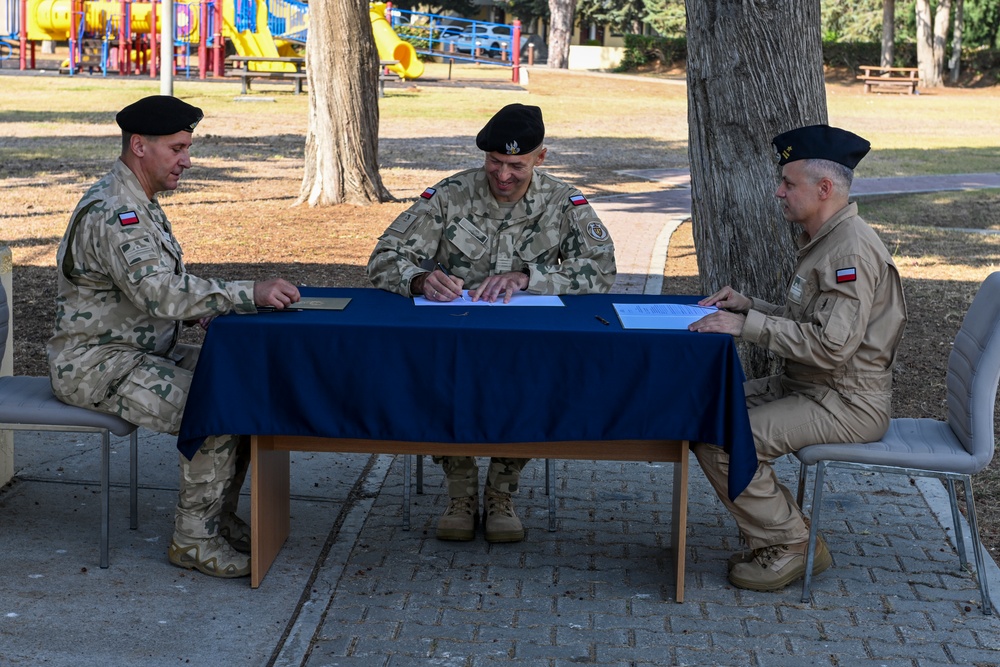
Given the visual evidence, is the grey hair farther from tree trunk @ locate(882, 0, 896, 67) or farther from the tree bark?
the tree bark

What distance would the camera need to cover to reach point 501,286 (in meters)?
4.65

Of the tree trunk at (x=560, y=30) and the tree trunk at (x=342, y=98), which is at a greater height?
the tree trunk at (x=560, y=30)

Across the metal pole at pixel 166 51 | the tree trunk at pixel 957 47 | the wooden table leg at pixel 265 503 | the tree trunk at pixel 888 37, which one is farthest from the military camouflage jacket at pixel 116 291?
the tree trunk at pixel 957 47

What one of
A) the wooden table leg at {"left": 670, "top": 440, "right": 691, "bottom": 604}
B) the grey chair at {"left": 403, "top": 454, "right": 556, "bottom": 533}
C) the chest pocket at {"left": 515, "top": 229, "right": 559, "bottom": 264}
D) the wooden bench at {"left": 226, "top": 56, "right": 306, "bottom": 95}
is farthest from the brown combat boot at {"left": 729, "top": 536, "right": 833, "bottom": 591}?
the wooden bench at {"left": 226, "top": 56, "right": 306, "bottom": 95}

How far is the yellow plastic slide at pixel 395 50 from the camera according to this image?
33.2 metres

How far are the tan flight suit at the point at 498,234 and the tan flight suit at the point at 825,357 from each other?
0.94m

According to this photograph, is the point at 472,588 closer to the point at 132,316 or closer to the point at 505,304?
the point at 505,304

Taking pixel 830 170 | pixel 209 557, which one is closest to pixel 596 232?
pixel 830 170

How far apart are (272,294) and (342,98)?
28.6ft

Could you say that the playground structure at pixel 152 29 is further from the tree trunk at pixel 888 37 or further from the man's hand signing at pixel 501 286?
the man's hand signing at pixel 501 286

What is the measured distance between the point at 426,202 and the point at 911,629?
253 cm

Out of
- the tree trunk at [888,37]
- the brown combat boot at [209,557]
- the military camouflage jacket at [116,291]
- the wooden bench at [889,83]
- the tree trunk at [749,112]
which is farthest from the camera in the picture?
the tree trunk at [888,37]

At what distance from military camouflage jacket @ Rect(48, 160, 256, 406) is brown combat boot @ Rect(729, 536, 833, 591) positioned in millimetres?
2031

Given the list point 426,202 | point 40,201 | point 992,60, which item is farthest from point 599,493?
point 992,60
